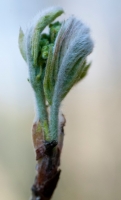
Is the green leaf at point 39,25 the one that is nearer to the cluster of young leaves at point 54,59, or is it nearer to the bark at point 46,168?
the cluster of young leaves at point 54,59

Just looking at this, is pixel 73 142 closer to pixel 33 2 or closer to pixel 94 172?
pixel 94 172

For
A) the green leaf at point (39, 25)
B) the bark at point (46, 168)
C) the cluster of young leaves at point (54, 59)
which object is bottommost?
the bark at point (46, 168)

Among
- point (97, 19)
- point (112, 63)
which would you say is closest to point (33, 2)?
point (97, 19)

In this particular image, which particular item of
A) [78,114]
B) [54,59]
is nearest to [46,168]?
[54,59]

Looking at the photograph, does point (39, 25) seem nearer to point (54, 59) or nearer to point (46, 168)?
point (54, 59)

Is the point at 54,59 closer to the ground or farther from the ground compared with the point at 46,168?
farther from the ground

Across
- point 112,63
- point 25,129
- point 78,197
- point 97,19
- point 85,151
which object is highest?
point 97,19

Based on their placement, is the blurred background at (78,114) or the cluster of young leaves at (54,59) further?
the blurred background at (78,114)

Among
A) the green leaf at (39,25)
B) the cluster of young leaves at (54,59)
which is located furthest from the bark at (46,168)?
the green leaf at (39,25)
